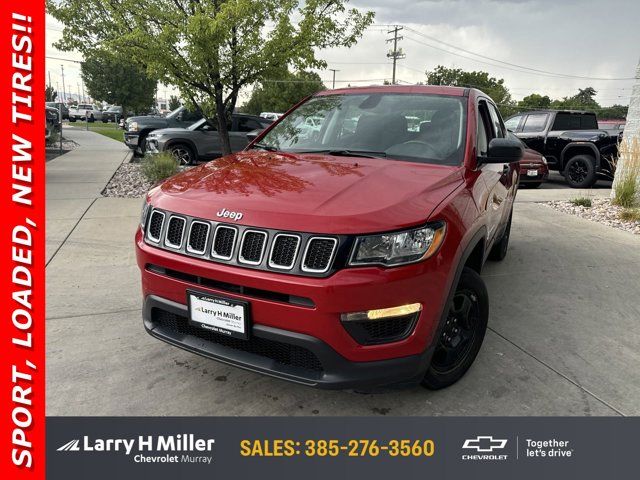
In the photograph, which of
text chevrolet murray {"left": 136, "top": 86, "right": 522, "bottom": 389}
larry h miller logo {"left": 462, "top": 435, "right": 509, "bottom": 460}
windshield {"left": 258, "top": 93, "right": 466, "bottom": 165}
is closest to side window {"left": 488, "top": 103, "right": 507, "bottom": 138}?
windshield {"left": 258, "top": 93, "right": 466, "bottom": 165}

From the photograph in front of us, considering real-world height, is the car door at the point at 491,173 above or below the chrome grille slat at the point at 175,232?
above

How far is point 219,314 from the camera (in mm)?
2266

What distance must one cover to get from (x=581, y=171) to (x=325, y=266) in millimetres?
10784

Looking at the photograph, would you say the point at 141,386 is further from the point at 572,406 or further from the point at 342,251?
the point at 572,406

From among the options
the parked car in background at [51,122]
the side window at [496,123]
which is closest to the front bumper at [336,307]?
the side window at [496,123]

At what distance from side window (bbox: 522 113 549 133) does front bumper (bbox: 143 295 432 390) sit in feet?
37.8

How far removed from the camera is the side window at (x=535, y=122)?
12102mm

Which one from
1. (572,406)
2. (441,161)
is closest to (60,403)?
(441,161)

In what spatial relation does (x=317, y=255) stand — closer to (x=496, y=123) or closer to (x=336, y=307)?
(x=336, y=307)

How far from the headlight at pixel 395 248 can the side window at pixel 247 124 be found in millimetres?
10393

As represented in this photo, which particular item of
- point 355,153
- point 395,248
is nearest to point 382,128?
point 355,153

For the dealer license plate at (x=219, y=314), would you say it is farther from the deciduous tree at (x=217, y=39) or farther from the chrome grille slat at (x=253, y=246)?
the deciduous tree at (x=217, y=39)

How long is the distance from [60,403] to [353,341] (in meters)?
1.67
